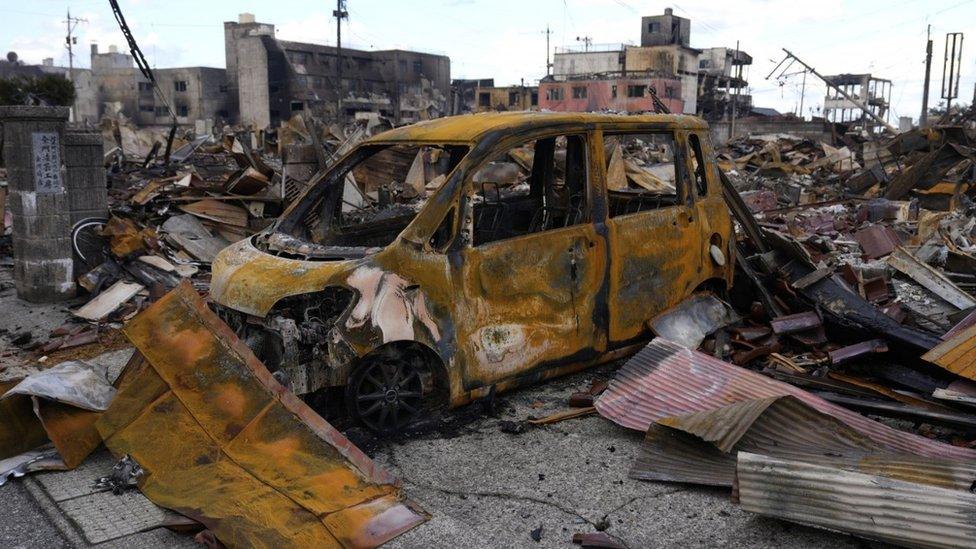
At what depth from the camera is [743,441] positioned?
4129 mm

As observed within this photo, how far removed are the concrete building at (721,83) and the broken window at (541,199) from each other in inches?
2302

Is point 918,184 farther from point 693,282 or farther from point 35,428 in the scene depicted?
point 35,428

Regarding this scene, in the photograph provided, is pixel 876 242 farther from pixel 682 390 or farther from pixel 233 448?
pixel 233 448

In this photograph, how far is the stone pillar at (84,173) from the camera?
807cm

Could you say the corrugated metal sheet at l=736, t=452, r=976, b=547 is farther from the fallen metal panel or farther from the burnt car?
the fallen metal panel

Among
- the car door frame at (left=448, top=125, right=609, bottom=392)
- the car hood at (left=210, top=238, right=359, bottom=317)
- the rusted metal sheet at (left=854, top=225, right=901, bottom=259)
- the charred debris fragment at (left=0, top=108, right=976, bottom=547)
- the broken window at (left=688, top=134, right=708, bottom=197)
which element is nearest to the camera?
the charred debris fragment at (left=0, top=108, right=976, bottom=547)

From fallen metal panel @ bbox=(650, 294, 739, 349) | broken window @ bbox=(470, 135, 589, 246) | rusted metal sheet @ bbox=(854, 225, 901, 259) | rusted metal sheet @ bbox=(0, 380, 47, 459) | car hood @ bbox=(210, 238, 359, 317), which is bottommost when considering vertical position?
rusted metal sheet @ bbox=(0, 380, 47, 459)

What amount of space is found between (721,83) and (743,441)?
238ft

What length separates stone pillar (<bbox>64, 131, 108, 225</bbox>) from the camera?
807 centimetres

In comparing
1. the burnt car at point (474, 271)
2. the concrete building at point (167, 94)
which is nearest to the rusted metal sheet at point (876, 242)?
the burnt car at point (474, 271)

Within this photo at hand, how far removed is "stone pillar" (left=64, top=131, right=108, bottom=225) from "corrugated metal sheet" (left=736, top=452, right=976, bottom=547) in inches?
288

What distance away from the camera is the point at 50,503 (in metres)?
3.92

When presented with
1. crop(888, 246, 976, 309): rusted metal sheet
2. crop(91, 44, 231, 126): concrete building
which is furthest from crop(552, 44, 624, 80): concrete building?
crop(888, 246, 976, 309): rusted metal sheet

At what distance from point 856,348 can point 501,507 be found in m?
3.14
